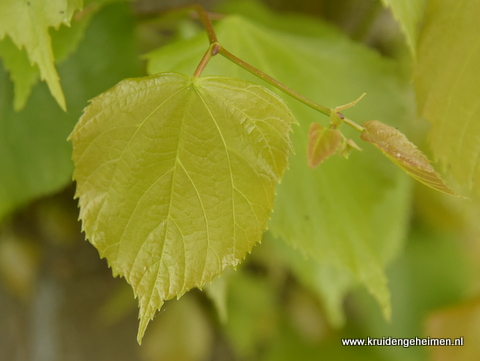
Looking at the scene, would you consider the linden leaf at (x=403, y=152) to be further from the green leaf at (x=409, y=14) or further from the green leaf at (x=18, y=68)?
the green leaf at (x=18, y=68)

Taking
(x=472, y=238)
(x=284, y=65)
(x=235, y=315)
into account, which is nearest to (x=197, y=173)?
(x=284, y=65)

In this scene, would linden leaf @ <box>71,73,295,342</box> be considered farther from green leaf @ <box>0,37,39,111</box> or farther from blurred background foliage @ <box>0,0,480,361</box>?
blurred background foliage @ <box>0,0,480,361</box>

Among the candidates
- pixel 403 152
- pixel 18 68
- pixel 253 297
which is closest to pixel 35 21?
pixel 18 68

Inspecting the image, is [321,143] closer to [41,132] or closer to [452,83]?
[452,83]

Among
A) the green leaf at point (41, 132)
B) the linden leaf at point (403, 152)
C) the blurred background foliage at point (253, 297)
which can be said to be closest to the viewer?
the linden leaf at point (403, 152)

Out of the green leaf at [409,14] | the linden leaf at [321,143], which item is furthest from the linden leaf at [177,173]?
the green leaf at [409,14]

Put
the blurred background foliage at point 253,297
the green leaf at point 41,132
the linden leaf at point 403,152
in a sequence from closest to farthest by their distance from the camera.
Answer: the linden leaf at point 403,152
the green leaf at point 41,132
the blurred background foliage at point 253,297

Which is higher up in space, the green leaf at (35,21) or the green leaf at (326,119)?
the green leaf at (35,21)
